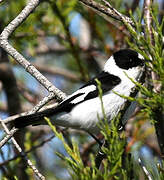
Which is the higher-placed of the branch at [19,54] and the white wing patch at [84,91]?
the branch at [19,54]

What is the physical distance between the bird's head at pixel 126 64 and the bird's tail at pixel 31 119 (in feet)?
1.93

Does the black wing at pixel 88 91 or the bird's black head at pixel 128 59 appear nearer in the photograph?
the black wing at pixel 88 91

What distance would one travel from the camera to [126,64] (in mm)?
3010

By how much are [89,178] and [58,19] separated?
243 centimetres

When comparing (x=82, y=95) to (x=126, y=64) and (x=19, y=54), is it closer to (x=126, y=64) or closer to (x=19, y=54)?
(x=126, y=64)

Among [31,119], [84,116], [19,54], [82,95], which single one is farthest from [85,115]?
[19,54]

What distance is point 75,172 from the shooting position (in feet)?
5.39

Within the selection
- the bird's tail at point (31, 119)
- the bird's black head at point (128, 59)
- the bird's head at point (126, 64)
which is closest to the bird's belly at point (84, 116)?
the bird's tail at point (31, 119)

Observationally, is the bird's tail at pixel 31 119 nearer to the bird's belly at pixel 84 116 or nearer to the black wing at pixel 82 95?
the black wing at pixel 82 95

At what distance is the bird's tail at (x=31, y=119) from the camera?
A: 2272 millimetres

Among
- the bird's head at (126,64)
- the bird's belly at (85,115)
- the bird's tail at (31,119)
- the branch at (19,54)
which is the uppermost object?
the branch at (19,54)

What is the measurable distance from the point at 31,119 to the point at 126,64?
919 millimetres

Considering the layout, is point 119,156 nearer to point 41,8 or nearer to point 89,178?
point 89,178

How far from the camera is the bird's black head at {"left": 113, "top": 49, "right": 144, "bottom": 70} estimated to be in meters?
2.97
